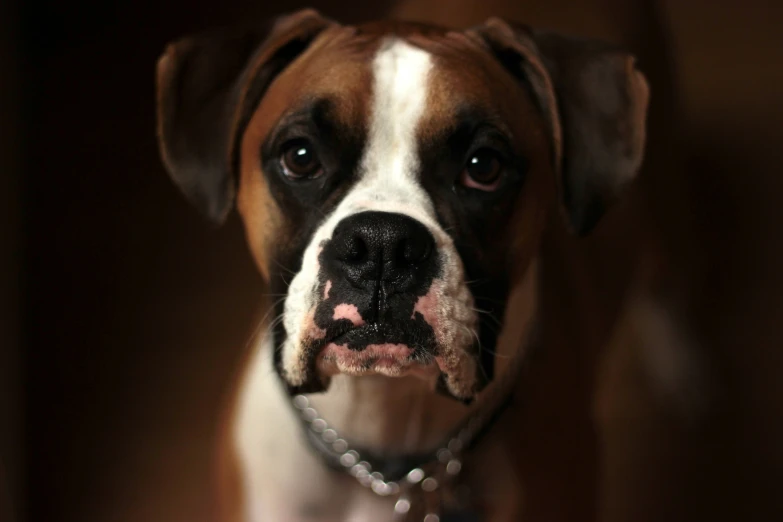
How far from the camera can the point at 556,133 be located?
1365mm

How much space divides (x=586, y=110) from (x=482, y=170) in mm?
221

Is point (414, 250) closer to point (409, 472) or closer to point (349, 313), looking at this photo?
point (349, 313)

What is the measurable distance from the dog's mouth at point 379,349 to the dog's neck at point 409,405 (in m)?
0.21

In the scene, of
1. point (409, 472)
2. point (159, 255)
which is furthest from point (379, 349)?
point (159, 255)

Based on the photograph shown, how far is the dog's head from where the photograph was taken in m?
1.13

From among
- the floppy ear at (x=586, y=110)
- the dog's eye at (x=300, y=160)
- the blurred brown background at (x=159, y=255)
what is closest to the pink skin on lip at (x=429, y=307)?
the dog's eye at (x=300, y=160)

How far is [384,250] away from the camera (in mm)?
1091

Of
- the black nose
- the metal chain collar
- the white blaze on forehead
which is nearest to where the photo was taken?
the black nose

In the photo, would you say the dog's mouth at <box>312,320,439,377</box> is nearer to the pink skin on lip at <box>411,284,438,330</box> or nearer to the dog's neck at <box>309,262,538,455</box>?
the pink skin on lip at <box>411,284,438,330</box>

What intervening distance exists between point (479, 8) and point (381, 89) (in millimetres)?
646

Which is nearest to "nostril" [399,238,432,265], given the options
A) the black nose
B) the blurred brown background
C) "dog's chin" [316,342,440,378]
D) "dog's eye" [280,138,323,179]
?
the black nose

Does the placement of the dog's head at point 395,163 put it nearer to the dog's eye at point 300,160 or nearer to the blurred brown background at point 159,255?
the dog's eye at point 300,160

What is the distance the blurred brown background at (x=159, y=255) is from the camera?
1.52m

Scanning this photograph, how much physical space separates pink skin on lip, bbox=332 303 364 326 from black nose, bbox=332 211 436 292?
0.03m
